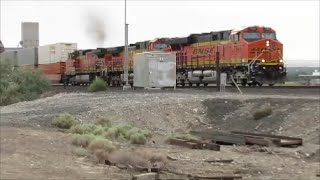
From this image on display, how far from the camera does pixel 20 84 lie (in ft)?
133

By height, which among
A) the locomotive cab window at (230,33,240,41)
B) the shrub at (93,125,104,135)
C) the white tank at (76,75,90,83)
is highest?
the locomotive cab window at (230,33,240,41)

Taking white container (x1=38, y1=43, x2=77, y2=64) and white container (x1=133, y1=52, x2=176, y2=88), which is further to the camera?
white container (x1=38, y1=43, x2=77, y2=64)

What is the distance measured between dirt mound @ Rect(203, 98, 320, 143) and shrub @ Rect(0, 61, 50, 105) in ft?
62.7

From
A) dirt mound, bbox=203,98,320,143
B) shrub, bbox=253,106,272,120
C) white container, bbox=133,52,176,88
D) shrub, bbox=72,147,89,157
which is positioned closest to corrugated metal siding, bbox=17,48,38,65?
white container, bbox=133,52,176,88

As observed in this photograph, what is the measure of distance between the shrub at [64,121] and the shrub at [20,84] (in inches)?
733

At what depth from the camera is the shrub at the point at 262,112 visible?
63.5ft

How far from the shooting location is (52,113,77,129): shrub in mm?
17875

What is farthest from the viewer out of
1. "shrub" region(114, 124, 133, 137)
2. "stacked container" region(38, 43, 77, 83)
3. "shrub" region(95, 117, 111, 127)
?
"stacked container" region(38, 43, 77, 83)

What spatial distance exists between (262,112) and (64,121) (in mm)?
6946

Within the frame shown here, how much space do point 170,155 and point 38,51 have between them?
4919 centimetres

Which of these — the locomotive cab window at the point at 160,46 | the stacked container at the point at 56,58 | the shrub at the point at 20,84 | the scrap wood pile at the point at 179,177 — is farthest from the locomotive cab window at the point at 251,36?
the stacked container at the point at 56,58

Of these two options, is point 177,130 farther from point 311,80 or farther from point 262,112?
point 311,80

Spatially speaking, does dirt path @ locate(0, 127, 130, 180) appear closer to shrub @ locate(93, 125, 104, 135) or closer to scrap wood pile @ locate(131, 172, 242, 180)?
scrap wood pile @ locate(131, 172, 242, 180)

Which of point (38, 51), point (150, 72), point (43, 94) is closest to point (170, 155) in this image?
point (150, 72)
